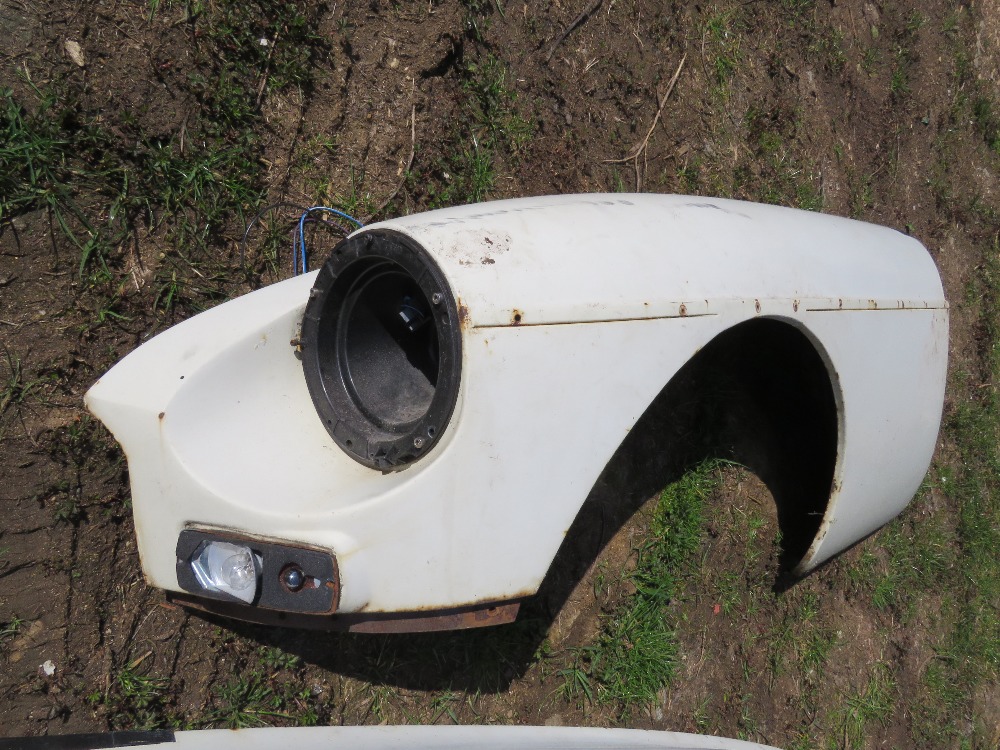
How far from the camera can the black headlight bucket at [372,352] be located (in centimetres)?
170

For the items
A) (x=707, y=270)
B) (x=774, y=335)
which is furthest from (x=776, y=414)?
(x=707, y=270)

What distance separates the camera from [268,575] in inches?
64.9

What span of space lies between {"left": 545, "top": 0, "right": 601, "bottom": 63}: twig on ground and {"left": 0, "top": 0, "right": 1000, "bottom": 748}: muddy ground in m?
0.02

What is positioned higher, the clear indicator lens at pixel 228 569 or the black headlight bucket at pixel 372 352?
the black headlight bucket at pixel 372 352

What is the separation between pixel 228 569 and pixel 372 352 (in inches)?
21.8

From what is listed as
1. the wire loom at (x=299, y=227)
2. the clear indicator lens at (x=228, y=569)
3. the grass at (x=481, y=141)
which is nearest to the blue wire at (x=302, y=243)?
the wire loom at (x=299, y=227)

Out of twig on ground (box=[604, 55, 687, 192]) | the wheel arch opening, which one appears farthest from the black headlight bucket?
twig on ground (box=[604, 55, 687, 192])

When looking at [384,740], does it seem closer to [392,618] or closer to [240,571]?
[392,618]

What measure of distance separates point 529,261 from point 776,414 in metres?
1.57

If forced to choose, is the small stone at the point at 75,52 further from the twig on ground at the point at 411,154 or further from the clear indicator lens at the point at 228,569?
the clear indicator lens at the point at 228,569

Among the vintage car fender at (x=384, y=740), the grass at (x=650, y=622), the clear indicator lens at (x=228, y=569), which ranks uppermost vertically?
the clear indicator lens at (x=228, y=569)

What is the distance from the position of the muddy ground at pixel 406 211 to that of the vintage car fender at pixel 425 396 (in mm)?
388

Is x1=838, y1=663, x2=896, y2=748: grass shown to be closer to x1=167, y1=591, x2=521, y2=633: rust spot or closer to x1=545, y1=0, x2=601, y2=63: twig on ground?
x1=167, y1=591, x2=521, y2=633: rust spot

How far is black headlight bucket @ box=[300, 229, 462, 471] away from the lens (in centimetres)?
170
